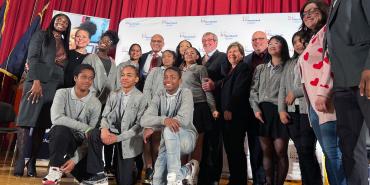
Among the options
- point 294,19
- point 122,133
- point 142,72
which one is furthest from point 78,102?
point 294,19

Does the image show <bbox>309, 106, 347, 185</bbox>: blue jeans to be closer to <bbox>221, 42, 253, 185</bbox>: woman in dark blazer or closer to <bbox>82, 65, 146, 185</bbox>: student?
<bbox>221, 42, 253, 185</bbox>: woman in dark blazer

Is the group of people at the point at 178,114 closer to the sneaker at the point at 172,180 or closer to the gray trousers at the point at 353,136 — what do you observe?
the sneaker at the point at 172,180

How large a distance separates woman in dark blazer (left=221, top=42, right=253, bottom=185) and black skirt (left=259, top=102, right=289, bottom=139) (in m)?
0.18

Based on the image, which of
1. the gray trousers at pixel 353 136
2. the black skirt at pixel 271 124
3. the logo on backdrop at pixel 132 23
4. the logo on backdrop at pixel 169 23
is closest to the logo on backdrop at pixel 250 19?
the logo on backdrop at pixel 169 23

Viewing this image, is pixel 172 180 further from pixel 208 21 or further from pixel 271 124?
pixel 208 21

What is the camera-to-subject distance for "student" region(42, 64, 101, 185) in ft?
7.88

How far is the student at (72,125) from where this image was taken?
2.40 meters

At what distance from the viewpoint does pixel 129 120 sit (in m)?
2.64

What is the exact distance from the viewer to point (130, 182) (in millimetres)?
2557

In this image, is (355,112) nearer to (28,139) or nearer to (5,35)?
(28,139)

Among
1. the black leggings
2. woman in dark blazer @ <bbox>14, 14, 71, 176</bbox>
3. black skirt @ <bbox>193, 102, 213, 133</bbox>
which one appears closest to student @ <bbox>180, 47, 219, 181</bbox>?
black skirt @ <bbox>193, 102, 213, 133</bbox>

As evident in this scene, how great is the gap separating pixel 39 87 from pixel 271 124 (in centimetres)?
197

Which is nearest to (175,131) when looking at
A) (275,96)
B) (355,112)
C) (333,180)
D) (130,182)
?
(130,182)

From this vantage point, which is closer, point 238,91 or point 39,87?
point 238,91
